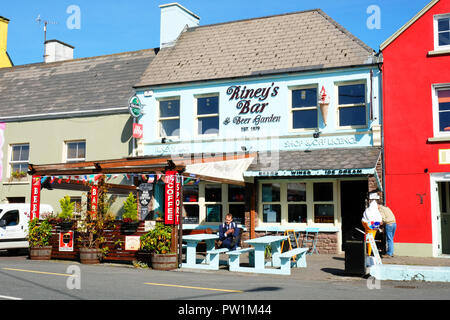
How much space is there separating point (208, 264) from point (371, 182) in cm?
606

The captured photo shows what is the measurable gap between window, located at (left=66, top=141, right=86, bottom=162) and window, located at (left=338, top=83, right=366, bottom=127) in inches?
435

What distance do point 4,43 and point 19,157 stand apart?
10.2 m

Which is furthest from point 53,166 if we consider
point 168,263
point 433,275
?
point 433,275

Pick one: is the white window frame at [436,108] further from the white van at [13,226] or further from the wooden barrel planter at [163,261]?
the white van at [13,226]

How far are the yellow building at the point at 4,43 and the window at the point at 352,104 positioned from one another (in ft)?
69.6

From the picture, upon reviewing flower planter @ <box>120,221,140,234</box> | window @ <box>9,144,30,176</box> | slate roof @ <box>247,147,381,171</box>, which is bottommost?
flower planter @ <box>120,221,140,234</box>

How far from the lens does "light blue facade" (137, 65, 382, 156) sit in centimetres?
1645

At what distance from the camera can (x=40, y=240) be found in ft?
48.6

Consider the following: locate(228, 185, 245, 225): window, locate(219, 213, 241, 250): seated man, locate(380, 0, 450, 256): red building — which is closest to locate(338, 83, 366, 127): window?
locate(380, 0, 450, 256): red building

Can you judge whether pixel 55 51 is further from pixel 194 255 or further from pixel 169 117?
pixel 194 255

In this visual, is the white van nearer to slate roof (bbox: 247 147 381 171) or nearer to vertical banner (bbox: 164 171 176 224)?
vertical banner (bbox: 164 171 176 224)

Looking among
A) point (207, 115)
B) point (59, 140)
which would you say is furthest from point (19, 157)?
point (207, 115)

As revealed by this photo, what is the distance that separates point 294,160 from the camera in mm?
16531
